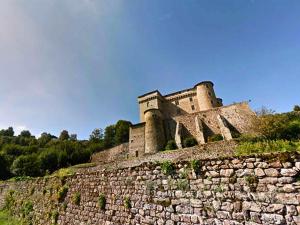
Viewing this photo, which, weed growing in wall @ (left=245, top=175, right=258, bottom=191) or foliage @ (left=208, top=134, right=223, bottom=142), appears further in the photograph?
foliage @ (left=208, top=134, right=223, bottom=142)

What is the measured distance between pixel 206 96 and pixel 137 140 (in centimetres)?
2151

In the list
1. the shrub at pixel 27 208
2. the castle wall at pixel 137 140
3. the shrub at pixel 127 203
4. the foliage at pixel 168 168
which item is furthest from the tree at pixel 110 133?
the foliage at pixel 168 168

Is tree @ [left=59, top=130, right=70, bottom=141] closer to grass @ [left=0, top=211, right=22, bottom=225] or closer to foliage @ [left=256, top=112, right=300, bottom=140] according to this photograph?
grass @ [left=0, top=211, right=22, bottom=225]

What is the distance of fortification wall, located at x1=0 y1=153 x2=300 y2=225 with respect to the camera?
370 cm

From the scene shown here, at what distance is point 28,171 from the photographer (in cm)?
4488

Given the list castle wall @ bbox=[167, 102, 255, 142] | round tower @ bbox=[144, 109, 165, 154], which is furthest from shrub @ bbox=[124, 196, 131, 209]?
round tower @ bbox=[144, 109, 165, 154]

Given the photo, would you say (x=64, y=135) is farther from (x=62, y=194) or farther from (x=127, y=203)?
(x=127, y=203)

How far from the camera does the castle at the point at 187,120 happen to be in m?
32.6

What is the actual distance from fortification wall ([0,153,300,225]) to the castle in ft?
87.6

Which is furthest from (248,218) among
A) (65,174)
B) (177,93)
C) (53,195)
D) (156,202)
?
(177,93)

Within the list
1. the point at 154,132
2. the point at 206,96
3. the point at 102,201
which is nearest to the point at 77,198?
the point at 102,201

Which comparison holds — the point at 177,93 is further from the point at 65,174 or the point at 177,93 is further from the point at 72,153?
the point at 65,174

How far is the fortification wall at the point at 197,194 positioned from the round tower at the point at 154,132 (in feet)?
96.2

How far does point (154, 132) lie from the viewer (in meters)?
38.6
